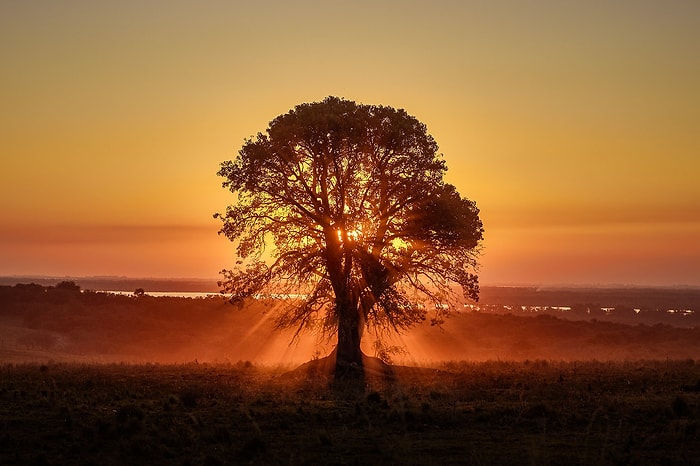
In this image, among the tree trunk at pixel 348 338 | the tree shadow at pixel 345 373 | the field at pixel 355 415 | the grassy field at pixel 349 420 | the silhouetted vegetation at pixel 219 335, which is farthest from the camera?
the silhouetted vegetation at pixel 219 335

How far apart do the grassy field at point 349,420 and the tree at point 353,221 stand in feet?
14.7

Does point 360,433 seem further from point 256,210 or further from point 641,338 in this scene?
point 641,338

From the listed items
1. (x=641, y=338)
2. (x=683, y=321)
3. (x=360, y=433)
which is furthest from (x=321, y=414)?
(x=683, y=321)

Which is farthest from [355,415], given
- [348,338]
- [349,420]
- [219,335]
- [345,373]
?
[219,335]

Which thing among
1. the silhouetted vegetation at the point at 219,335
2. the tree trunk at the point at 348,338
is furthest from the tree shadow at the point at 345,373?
the silhouetted vegetation at the point at 219,335

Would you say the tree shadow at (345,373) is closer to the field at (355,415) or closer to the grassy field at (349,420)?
the field at (355,415)

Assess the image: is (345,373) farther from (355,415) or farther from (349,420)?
(349,420)

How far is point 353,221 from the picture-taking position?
3588 centimetres

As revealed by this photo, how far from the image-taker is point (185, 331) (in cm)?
11012

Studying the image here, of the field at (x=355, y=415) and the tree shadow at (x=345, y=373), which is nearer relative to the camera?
the field at (x=355, y=415)

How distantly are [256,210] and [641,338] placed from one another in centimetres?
7362

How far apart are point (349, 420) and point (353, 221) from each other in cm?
1449

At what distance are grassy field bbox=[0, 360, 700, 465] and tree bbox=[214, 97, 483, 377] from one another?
449cm

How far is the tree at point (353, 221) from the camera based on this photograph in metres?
35.4
